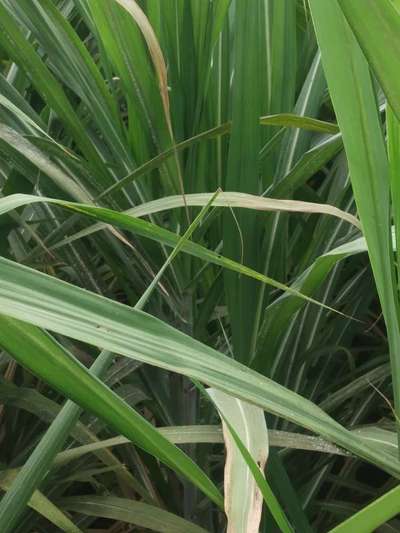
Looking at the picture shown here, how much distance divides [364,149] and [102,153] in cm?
40

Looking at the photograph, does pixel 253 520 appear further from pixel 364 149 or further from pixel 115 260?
pixel 115 260

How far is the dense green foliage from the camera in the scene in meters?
0.53

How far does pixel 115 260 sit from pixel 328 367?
282 millimetres

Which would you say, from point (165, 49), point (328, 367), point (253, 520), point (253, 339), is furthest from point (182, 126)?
point (253, 520)

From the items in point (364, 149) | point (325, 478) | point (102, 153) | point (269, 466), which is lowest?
point (325, 478)

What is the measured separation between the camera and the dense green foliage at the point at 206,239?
53cm

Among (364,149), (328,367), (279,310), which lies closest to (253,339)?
(279,310)

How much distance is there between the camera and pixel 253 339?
30.8 inches

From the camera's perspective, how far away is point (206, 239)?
2.83 ft

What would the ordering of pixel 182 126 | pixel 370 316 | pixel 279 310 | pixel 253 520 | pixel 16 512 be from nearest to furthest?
1. pixel 253 520
2. pixel 16 512
3. pixel 279 310
4. pixel 182 126
5. pixel 370 316

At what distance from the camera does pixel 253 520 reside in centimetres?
46

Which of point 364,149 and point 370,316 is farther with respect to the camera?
point 370,316

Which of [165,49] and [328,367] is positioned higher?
[165,49]

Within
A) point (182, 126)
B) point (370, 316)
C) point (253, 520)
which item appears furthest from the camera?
point (370, 316)
